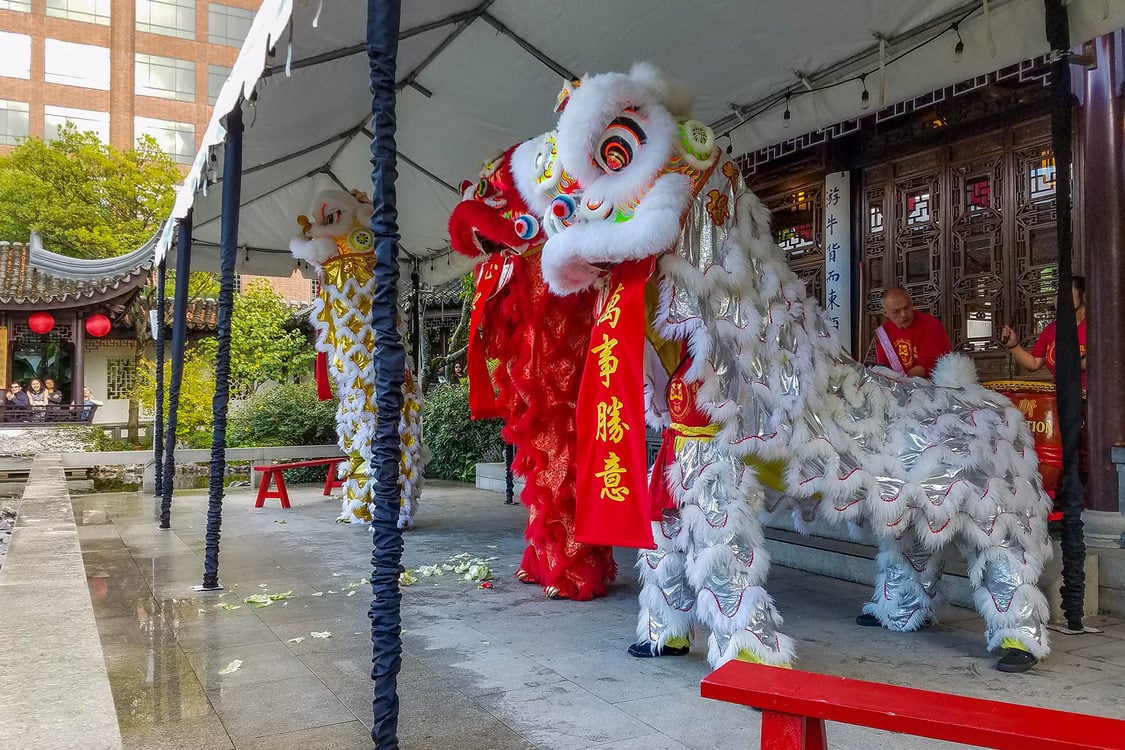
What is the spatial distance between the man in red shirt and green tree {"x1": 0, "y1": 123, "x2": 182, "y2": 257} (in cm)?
1998

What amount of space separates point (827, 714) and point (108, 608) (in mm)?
4044

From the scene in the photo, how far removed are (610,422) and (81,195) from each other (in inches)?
865

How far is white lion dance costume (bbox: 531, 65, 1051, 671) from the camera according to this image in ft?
9.55

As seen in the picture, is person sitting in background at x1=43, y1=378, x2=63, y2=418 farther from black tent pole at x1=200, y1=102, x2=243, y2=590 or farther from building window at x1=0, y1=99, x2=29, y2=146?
black tent pole at x1=200, y1=102, x2=243, y2=590

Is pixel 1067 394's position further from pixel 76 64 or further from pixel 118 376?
pixel 76 64

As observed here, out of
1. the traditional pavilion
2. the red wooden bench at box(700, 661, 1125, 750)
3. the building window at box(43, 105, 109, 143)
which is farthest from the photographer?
the building window at box(43, 105, 109, 143)


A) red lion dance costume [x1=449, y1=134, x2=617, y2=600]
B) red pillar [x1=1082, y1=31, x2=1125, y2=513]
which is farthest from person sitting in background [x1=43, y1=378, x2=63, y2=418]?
red pillar [x1=1082, y1=31, x2=1125, y2=513]

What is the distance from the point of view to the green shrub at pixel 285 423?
13.5 metres

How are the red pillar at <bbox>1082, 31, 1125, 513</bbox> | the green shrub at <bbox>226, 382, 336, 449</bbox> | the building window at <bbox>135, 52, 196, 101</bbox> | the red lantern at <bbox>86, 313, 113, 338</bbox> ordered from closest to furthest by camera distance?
the red pillar at <bbox>1082, 31, 1125, 513</bbox> → the green shrub at <bbox>226, 382, 336, 449</bbox> → the red lantern at <bbox>86, 313, 113, 338</bbox> → the building window at <bbox>135, 52, 196, 101</bbox>

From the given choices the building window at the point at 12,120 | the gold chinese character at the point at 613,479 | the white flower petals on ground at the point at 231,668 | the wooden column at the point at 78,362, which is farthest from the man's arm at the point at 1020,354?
the building window at the point at 12,120

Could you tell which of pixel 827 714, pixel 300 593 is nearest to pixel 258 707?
pixel 300 593

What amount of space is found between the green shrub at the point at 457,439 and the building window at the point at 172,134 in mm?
23638

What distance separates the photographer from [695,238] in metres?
Answer: 3.02

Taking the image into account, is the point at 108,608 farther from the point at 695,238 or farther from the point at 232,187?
the point at 695,238
